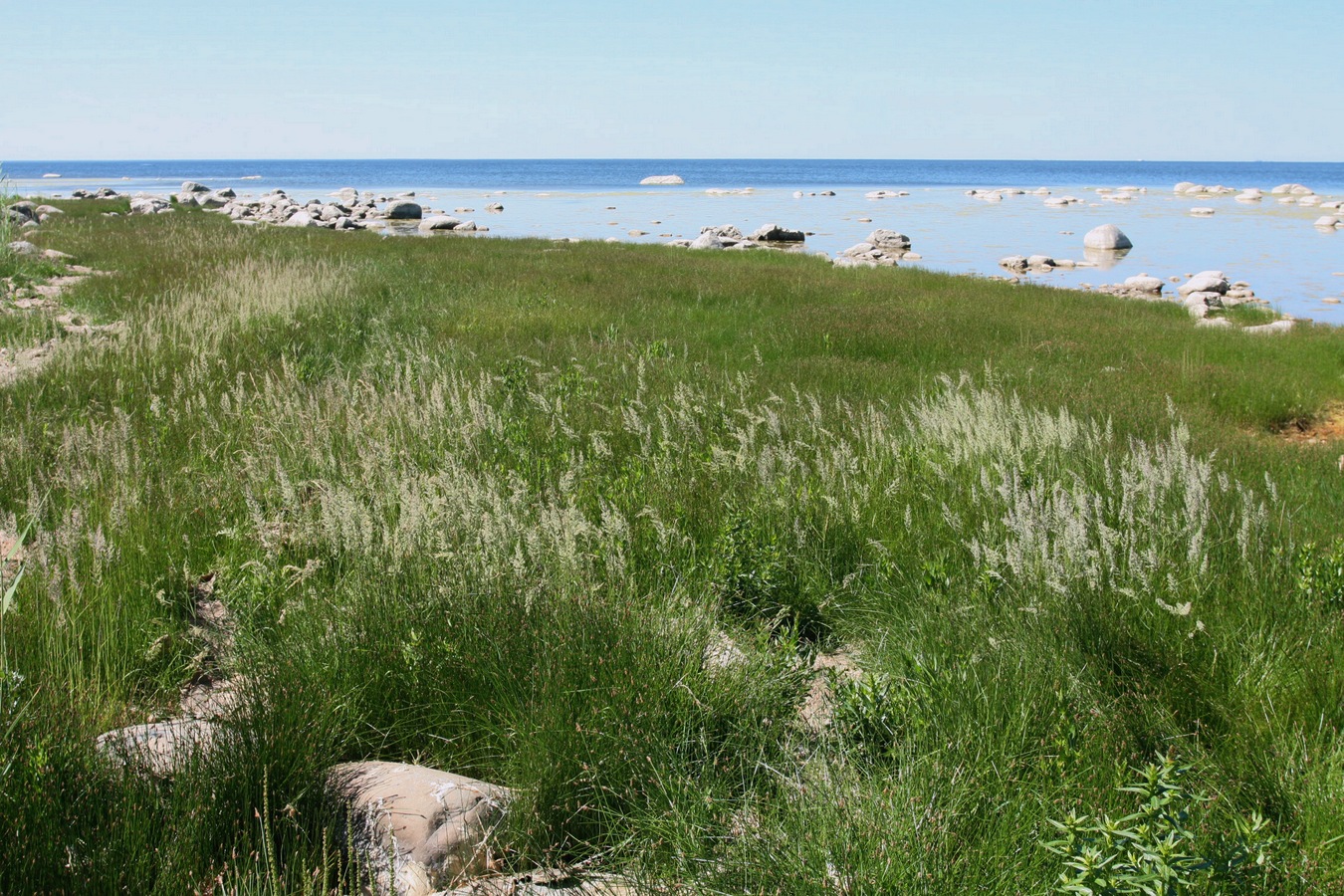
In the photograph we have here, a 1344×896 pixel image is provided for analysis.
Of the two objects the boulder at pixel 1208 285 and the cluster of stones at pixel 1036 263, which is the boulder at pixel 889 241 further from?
the boulder at pixel 1208 285

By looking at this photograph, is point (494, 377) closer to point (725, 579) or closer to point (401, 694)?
point (725, 579)

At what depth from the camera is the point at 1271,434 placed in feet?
28.0

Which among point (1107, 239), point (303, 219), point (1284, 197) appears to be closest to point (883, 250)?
point (1107, 239)

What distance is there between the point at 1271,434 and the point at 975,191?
8061 cm

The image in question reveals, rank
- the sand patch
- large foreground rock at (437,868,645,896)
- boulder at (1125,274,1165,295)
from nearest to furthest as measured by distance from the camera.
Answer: large foreground rock at (437,868,645,896), the sand patch, boulder at (1125,274,1165,295)

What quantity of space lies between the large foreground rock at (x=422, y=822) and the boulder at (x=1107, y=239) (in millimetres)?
35188

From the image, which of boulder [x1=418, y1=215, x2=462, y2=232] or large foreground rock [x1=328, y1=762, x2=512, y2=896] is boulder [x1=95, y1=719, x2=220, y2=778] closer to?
large foreground rock [x1=328, y1=762, x2=512, y2=896]

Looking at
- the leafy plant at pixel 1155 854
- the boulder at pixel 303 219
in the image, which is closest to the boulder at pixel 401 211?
the boulder at pixel 303 219

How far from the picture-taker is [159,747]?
2795 millimetres

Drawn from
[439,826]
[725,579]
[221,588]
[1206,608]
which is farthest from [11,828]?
[1206,608]

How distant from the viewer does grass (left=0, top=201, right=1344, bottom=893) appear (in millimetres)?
2461

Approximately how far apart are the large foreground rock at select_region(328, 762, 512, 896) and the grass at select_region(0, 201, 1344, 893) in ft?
0.29

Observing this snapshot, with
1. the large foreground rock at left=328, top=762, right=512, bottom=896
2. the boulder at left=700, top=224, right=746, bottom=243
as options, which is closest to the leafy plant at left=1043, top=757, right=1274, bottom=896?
the large foreground rock at left=328, top=762, right=512, bottom=896

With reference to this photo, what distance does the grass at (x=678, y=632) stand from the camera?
246 cm
